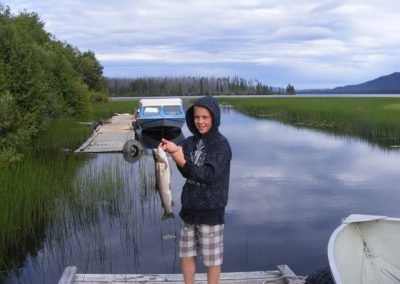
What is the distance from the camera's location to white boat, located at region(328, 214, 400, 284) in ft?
15.8

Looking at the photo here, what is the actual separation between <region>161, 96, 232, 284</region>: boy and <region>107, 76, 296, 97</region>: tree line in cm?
11150

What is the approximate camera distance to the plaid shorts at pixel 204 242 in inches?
152

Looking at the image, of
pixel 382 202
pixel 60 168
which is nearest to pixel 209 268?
pixel 382 202

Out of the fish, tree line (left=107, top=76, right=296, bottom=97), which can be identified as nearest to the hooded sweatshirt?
the fish

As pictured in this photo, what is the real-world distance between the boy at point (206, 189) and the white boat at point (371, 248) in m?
1.56

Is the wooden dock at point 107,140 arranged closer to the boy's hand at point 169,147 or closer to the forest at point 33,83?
the forest at point 33,83

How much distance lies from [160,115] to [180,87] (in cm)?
9821

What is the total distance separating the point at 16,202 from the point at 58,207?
96cm

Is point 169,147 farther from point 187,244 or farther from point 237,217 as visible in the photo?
point 237,217

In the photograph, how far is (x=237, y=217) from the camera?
30.7 feet

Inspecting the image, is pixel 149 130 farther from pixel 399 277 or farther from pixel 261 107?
pixel 261 107

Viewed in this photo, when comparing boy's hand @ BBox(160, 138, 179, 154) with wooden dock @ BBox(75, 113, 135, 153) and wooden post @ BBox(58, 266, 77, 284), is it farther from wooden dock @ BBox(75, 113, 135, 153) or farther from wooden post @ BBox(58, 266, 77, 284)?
wooden dock @ BBox(75, 113, 135, 153)

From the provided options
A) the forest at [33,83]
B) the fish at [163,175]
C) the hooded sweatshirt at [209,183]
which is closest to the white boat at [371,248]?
the hooded sweatshirt at [209,183]

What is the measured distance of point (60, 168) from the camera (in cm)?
1251
